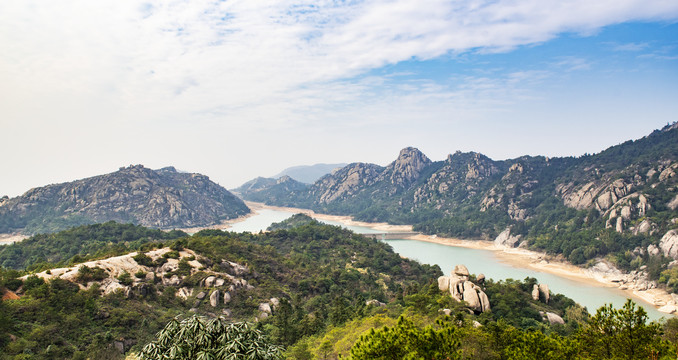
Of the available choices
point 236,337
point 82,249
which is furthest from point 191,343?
point 82,249

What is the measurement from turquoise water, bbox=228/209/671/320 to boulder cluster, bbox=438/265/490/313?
10.2 meters

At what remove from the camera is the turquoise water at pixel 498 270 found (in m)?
56.6

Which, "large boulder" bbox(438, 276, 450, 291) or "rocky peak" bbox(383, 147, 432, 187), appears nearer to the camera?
"large boulder" bbox(438, 276, 450, 291)

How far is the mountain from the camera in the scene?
11931 cm

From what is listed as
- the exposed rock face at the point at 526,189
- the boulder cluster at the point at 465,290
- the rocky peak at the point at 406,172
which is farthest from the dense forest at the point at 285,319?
the rocky peak at the point at 406,172

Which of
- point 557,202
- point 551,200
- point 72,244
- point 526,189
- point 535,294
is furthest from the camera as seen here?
point 526,189

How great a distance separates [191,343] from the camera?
1170cm

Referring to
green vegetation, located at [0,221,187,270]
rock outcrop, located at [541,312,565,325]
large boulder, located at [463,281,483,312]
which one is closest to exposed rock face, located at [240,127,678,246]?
rock outcrop, located at [541,312,565,325]

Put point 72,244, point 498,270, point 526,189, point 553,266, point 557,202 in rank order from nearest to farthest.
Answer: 1. point 72,244
2. point 498,270
3. point 553,266
4. point 557,202
5. point 526,189

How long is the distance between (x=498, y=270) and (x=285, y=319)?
192ft

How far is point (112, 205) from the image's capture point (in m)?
138

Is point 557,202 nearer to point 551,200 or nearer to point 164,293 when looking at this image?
point 551,200

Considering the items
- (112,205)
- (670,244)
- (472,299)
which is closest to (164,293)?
(472,299)

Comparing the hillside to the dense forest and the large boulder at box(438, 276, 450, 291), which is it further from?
the large boulder at box(438, 276, 450, 291)
